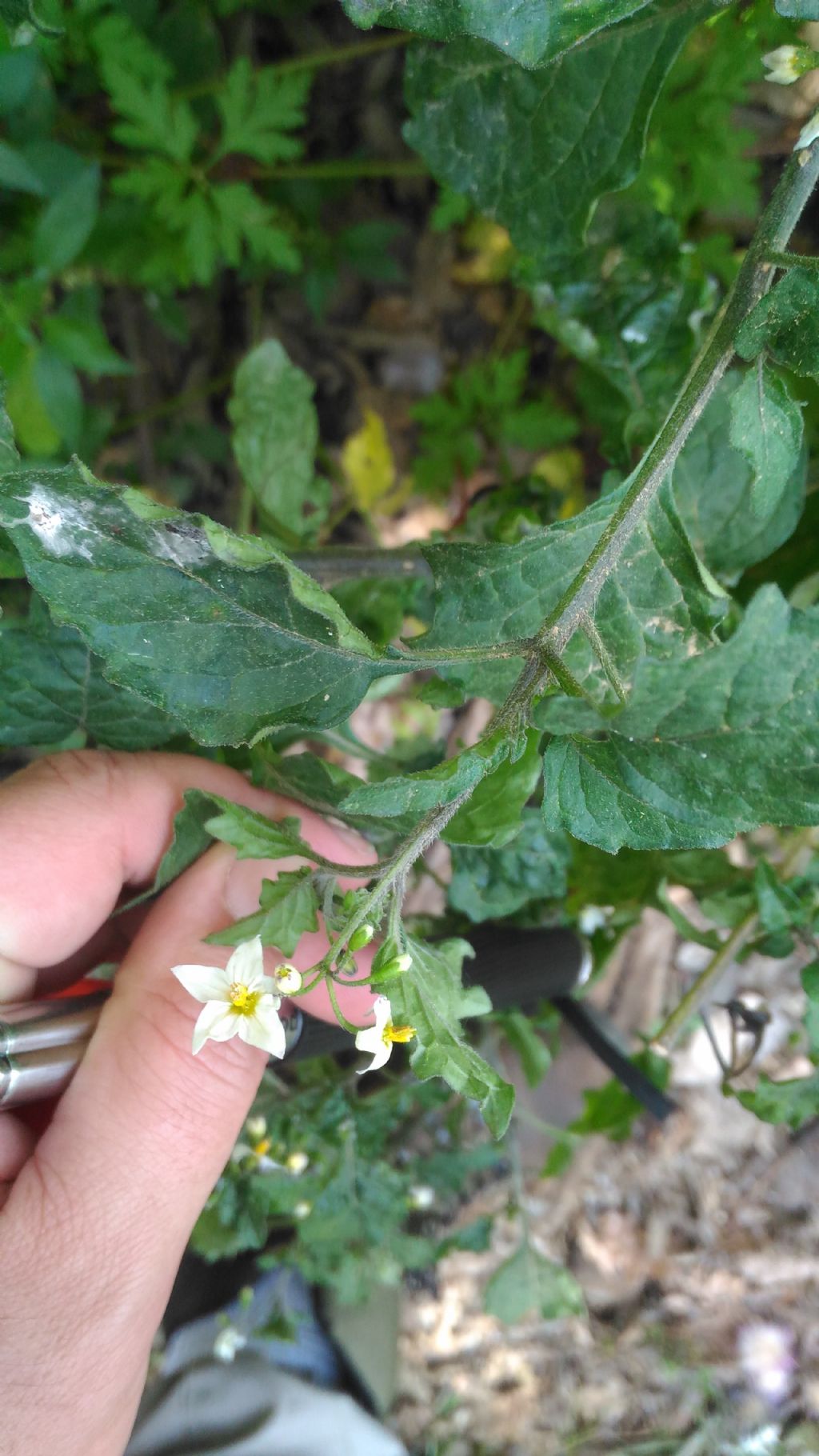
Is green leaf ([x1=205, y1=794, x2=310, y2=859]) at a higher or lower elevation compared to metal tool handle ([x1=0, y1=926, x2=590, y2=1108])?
higher

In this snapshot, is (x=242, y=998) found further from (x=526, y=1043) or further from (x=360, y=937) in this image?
(x=526, y=1043)

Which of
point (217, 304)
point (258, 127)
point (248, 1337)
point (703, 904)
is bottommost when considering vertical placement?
point (248, 1337)

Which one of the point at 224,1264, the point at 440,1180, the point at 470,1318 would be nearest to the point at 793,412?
the point at 440,1180

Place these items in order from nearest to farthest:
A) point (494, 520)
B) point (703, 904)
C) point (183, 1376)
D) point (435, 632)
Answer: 1. point (435, 632)
2. point (703, 904)
3. point (494, 520)
4. point (183, 1376)

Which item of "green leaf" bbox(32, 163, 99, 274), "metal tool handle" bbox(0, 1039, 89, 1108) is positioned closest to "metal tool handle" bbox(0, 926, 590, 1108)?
"metal tool handle" bbox(0, 1039, 89, 1108)

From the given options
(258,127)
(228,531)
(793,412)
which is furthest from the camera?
(258,127)

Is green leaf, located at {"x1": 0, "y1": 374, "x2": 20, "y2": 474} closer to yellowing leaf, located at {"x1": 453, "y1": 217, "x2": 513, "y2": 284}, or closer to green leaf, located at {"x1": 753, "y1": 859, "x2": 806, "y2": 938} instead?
green leaf, located at {"x1": 753, "y1": 859, "x2": 806, "y2": 938}

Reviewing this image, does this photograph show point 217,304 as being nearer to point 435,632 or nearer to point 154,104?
point 154,104
